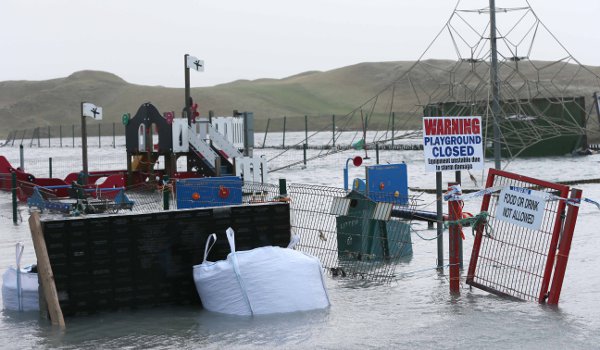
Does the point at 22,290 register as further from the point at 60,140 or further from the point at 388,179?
the point at 60,140

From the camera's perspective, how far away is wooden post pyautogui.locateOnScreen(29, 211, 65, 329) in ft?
32.0

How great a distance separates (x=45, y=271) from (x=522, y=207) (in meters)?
5.13

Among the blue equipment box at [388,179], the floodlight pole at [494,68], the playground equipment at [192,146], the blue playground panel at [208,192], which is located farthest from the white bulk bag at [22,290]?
the playground equipment at [192,146]

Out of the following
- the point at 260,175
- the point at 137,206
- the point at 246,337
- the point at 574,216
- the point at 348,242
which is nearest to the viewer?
the point at 246,337

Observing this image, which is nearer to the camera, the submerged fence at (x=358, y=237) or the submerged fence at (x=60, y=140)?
the submerged fence at (x=358, y=237)

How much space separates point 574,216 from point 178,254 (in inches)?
168

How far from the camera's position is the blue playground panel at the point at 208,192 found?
55.6 feet

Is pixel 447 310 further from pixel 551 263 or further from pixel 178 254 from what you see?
pixel 178 254

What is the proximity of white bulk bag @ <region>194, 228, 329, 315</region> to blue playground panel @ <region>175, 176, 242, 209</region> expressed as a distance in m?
6.51

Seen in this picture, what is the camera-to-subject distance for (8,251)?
15.9 meters

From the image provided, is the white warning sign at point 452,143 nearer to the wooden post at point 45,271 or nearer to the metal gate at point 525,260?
the metal gate at point 525,260

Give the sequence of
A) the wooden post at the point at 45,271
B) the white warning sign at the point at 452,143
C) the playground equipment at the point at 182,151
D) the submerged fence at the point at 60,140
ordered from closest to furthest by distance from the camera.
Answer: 1. the wooden post at the point at 45,271
2. the white warning sign at the point at 452,143
3. the playground equipment at the point at 182,151
4. the submerged fence at the point at 60,140

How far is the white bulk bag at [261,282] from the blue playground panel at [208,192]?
651 cm

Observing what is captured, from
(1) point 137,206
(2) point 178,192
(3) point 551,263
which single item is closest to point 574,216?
(3) point 551,263
